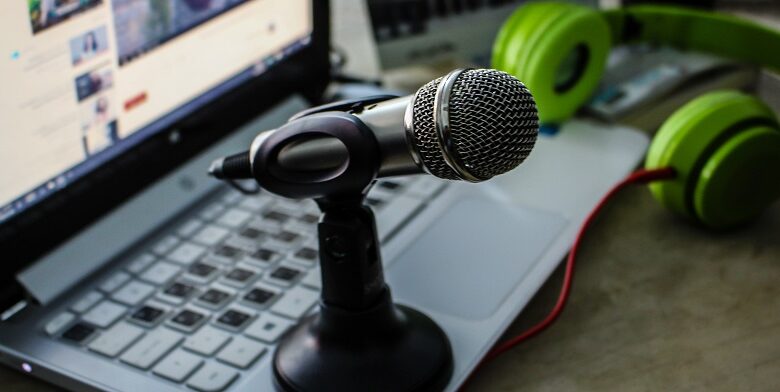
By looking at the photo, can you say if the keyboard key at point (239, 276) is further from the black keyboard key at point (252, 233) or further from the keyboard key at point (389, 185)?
the keyboard key at point (389, 185)

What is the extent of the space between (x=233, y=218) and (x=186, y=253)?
5 centimetres

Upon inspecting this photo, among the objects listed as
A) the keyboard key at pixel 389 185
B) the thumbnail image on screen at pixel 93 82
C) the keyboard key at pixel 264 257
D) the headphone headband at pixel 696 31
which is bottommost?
the keyboard key at pixel 264 257

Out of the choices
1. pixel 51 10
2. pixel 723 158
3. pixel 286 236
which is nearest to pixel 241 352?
pixel 286 236

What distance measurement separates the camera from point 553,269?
584 mm

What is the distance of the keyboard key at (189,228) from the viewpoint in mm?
659

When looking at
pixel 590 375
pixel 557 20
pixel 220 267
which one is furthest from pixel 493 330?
pixel 557 20

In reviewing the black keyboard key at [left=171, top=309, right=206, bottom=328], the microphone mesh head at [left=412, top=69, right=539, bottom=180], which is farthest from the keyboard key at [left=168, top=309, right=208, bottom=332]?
the microphone mesh head at [left=412, top=69, right=539, bottom=180]

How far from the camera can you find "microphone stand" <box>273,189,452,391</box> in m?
0.46

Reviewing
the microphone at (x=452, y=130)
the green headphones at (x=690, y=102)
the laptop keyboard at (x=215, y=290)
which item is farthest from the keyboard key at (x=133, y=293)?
the green headphones at (x=690, y=102)

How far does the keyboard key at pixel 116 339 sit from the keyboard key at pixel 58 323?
0.03m

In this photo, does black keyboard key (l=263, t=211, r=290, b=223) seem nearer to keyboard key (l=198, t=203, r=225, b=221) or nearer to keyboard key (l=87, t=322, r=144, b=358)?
keyboard key (l=198, t=203, r=225, b=221)

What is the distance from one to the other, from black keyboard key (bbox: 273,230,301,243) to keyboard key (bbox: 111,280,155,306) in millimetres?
96

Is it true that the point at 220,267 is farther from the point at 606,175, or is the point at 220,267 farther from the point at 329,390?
the point at 606,175

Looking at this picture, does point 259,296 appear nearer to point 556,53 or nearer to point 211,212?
point 211,212
